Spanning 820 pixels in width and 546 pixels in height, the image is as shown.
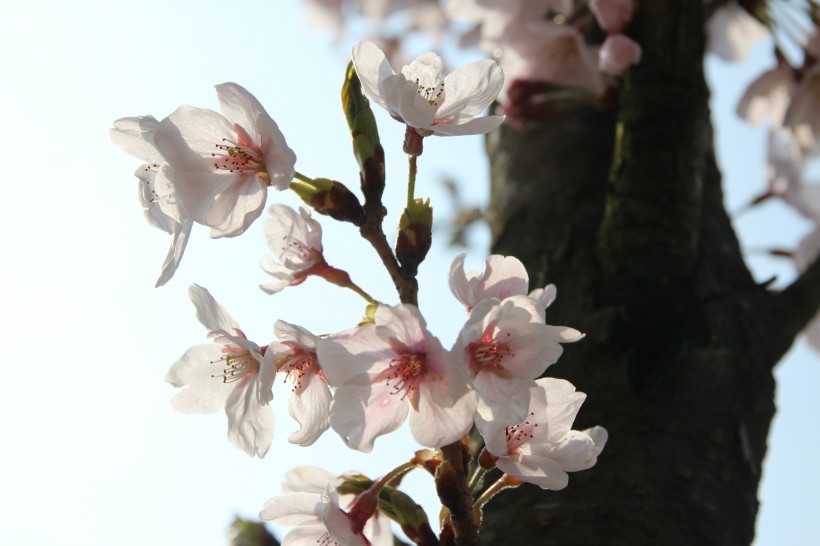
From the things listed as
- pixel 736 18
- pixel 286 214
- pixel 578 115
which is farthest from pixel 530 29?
pixel 286 214

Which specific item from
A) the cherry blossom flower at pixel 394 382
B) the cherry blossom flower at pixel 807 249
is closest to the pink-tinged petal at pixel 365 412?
the cherry blossom flower at pixel 394 382

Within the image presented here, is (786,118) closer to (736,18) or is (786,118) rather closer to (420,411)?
(736,18)

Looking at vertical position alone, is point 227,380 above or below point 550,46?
below

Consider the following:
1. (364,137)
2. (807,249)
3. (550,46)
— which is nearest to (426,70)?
(364,137)

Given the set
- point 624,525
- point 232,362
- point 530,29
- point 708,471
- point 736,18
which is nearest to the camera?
point 232,362

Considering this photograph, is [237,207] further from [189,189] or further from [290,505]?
[290,505]

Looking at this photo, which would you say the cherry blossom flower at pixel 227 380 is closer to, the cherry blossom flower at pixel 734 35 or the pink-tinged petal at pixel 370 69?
the pink-tinged petal at pixel 370 69
